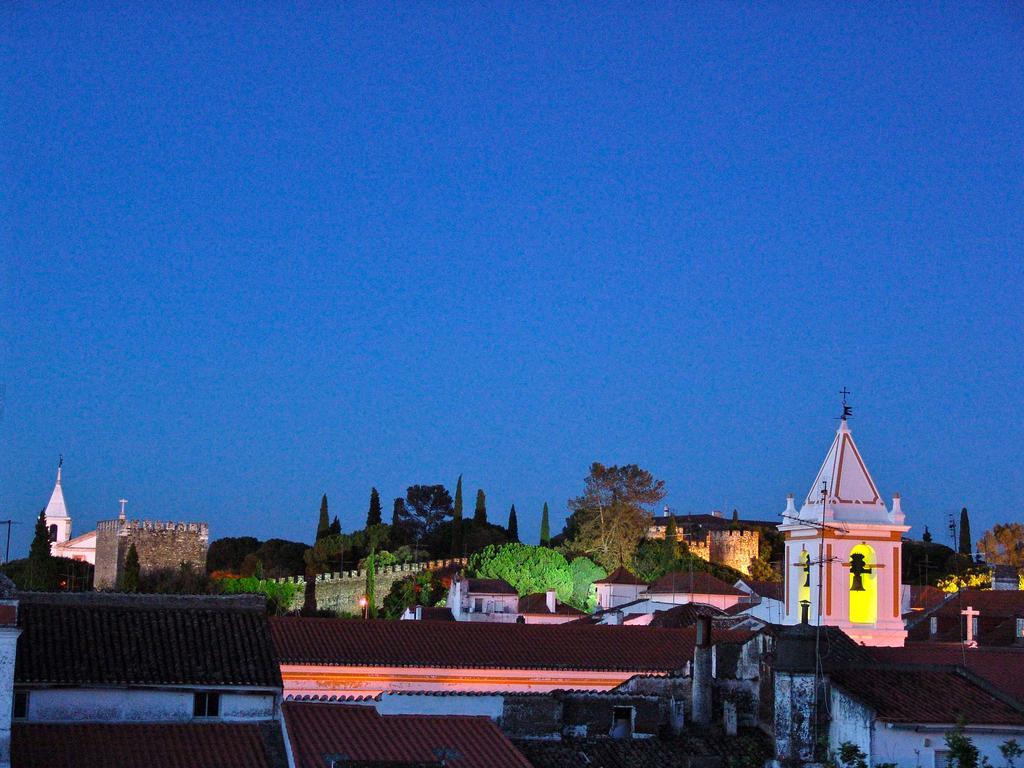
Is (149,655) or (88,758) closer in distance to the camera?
(88,758)

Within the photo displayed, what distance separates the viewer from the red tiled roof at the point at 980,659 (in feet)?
88.4

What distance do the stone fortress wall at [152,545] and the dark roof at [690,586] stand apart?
31160mm

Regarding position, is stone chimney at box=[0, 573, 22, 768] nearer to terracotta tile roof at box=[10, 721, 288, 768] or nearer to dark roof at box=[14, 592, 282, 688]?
terracotta tile roof at box=[10, 721, 288, 768]

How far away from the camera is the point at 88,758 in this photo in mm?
20734

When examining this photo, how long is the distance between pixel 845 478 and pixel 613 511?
2171 inches

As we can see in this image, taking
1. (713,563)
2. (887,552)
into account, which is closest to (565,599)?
(713,563)

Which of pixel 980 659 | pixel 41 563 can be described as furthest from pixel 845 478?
pixel 41 563

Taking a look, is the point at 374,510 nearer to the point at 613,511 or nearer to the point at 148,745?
the point at 613,511

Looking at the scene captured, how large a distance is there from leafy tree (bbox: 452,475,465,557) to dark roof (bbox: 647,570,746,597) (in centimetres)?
2828

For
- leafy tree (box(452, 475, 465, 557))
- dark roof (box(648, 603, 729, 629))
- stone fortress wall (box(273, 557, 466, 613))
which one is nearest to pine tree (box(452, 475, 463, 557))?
leafy tree (box(452, 475, 465, 557))

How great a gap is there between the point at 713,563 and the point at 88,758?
246ft

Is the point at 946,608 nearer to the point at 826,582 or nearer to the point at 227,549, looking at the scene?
the point at 826,582

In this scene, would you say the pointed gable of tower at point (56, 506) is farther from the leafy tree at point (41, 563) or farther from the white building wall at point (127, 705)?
the white building wall at point (127, 705)

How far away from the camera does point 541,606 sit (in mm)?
65375
